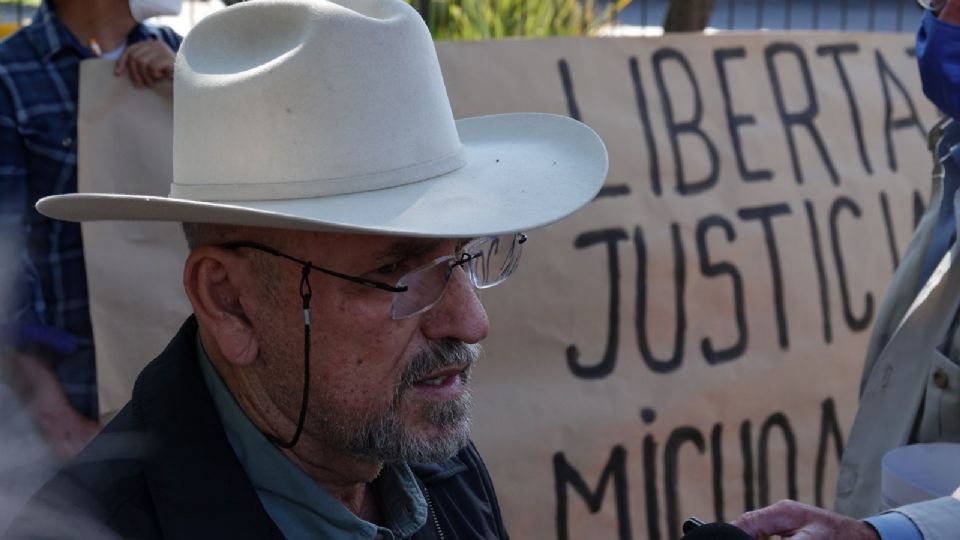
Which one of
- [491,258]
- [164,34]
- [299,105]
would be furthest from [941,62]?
[164,34]

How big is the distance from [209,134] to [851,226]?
9.41 ft

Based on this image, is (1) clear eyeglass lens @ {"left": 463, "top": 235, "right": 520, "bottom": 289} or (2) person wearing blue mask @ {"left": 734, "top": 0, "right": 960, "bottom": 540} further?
(2) person wearing blue mask @ {"left": 734, "top": 0, "right": 960, "bottom": 540}

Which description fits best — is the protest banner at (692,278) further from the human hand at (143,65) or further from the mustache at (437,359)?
the mustache at (437,359)

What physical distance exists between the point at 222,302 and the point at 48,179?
1.54 m

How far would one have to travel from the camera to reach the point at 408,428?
5.87ft

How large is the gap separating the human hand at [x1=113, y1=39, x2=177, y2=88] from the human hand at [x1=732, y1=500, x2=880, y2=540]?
196 cm

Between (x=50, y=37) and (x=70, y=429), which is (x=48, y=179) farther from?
(x=70, y=429)

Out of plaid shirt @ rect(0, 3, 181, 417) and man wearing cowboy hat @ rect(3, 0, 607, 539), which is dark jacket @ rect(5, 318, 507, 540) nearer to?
man wearing cowboy hat @ rect(3, 0, 607, 539)

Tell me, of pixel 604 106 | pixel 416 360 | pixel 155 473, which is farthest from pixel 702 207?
pixel 155 473

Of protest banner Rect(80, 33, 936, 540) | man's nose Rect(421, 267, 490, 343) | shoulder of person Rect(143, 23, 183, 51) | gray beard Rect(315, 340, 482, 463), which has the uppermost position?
shoulder of person Rect(143, 23, 183, 51)

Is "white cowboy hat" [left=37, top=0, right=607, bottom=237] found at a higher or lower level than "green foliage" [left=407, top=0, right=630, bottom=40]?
higher

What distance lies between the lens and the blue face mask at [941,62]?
2.65 metres

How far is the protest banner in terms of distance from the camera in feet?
11.9

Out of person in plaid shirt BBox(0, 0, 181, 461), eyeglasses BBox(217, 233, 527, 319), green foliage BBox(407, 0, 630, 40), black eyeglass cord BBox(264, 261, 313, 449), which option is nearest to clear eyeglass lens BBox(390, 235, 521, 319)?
eyeglasses BBox(217, 233, 527, 319)
